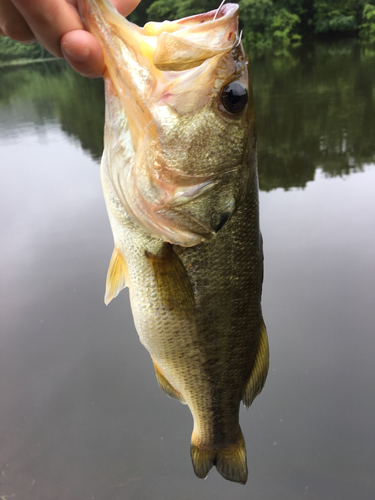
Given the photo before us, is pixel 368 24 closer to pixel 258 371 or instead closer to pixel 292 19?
pixel 292 19

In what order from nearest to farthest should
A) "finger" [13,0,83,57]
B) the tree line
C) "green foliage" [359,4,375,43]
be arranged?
"finger" [13,0,83,57] < "green foliage" [359,4,375,43] < the tree line

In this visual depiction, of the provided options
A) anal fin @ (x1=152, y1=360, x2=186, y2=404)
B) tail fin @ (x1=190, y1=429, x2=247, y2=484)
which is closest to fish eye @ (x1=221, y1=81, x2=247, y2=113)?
anal fin @ (x1=152, y1=360, x2=186, y2=404)

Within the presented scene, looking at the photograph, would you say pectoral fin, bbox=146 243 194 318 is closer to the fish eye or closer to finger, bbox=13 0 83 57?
the fish eye

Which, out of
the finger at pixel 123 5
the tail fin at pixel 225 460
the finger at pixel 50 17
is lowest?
the tail fin at pixel 225 460

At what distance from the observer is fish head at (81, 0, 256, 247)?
997 millimetres

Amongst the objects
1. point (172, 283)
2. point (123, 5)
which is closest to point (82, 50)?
point (123, 5)

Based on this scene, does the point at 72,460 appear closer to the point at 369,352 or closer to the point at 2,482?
the point at 2,482

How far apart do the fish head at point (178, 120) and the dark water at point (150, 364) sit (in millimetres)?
2187

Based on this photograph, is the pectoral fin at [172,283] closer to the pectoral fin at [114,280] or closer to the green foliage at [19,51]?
the pectoral fin at [114,280]

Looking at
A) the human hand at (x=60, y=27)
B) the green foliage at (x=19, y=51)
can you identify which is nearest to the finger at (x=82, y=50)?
the human hand at (x=60, y=27)

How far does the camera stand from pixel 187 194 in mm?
1150

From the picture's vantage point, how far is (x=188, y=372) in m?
1.50

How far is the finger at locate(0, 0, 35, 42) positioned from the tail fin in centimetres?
175

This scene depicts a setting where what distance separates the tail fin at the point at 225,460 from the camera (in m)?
1.67
